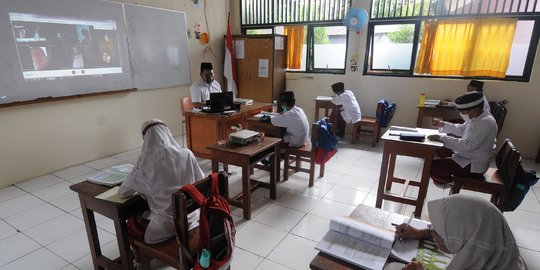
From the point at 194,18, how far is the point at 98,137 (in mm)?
2748

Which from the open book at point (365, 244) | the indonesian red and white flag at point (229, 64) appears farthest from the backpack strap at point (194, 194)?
the indonesian red and white flag at point (229, 64)

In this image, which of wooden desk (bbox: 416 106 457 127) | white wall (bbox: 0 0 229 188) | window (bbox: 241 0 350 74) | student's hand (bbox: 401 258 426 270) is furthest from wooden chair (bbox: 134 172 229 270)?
window (bbox: 241 0 350 74)

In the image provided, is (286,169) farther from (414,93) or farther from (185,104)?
(414,93)

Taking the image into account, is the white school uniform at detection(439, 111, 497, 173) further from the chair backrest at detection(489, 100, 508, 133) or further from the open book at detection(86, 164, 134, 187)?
the open book at detection(86, 164, 134, 187)

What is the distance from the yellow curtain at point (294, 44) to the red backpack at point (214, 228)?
4.80 metres

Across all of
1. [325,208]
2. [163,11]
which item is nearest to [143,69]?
[163,11]

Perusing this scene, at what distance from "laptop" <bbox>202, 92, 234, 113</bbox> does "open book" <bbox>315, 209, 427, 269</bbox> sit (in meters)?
2.64

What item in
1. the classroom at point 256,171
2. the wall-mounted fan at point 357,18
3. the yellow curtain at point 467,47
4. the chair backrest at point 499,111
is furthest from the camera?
the wall-mounted fan at point 357,18

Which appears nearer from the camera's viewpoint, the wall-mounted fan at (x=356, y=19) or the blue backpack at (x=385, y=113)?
the blue backpack at (x=385, y=113)

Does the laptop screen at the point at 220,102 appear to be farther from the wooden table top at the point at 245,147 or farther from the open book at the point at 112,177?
the open book at the point at 112,177

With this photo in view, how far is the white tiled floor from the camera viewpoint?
2.23m

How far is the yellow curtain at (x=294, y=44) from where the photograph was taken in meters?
5.81

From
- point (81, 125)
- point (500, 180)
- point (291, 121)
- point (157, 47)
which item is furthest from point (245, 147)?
point (157, 47)

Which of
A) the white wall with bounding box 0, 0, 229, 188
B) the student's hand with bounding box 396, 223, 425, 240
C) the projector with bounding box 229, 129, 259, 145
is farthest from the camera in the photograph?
the white wall with bounding box 0, 0, 229, 188
